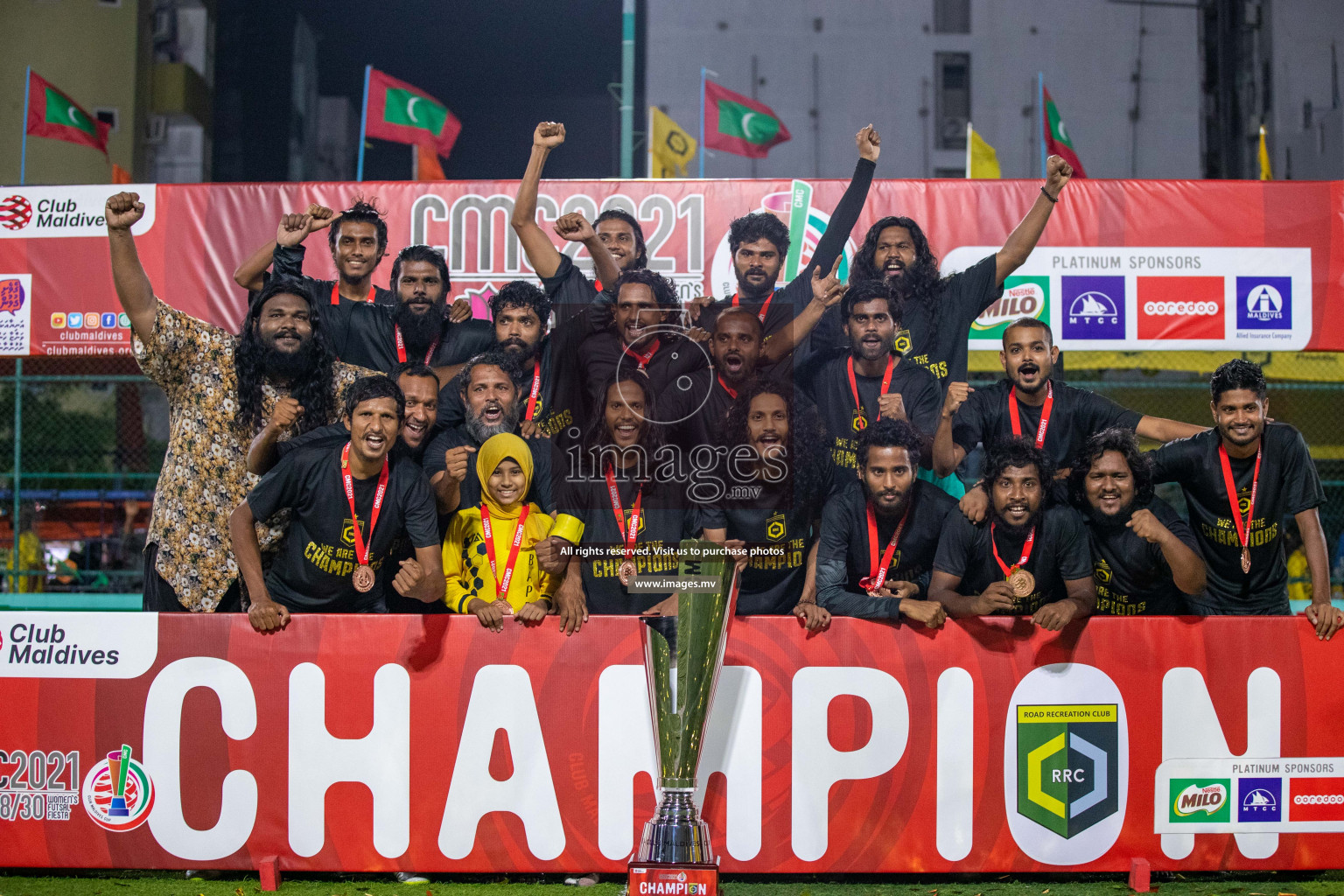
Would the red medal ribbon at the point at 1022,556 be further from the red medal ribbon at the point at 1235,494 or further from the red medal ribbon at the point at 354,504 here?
the red medal ribbon at the point at 354,504

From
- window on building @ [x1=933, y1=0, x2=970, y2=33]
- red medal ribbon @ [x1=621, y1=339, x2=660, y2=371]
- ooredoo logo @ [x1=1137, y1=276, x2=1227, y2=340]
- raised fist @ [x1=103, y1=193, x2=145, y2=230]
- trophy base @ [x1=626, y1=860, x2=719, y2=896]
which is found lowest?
trophy base @ [x1=626, y1=860, x2=719, y2=896]

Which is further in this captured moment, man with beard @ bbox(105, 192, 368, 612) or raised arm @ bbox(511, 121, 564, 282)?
raised arm @ bbox(511, 121, 564, 282)

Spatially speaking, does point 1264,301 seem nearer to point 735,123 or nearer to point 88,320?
point 735,123

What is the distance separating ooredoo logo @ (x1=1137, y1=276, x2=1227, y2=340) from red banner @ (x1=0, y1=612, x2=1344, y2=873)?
406 centimetres

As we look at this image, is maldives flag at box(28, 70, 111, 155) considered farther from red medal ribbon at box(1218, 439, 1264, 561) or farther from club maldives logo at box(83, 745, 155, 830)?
red medal ribbon at box(1218, 439, 1264, 561)

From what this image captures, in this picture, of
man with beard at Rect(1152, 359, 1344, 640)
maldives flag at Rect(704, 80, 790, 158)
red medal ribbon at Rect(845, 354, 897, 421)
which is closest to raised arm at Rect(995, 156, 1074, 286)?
red medal ribbon at Rect(845, 354, 897, 421)

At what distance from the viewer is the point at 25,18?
2284 centimetres

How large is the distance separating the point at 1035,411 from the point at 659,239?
3703 mm

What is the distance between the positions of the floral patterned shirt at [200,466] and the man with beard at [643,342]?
1.50 m

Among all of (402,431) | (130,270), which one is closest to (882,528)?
(402,431)

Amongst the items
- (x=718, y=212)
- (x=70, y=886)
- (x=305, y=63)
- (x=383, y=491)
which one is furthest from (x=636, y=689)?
(x=305, y=63)

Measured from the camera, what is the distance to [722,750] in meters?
4.15

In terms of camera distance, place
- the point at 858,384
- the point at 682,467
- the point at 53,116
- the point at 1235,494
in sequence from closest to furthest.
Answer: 1. the point at 682,467
2. the point at 1235,494
3. the point at 858,384
4. the point at 53,116

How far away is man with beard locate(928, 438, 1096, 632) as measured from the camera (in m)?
4.39
